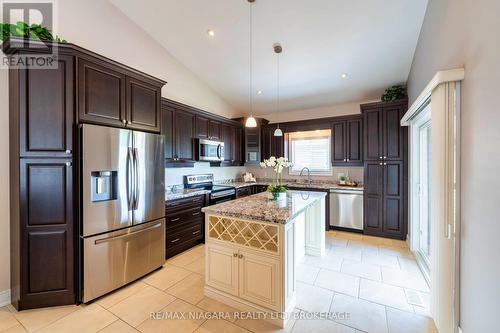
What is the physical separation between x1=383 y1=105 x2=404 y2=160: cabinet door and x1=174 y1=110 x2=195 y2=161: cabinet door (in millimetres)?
3644

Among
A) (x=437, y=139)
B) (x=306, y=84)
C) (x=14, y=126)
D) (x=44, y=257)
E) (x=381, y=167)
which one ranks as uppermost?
(x=306, y=84)

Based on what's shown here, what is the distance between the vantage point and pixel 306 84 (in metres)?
4.49

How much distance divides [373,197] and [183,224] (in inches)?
139

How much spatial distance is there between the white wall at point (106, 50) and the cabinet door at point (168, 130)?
0.50m

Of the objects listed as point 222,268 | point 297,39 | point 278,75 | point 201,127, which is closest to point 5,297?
point 222,268

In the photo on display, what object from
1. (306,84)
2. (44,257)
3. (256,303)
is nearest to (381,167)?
(306,84)

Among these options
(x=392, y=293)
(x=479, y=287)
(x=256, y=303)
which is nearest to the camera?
(x=479, y=287)

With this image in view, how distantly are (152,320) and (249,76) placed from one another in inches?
165

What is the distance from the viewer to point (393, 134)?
398 centimetres

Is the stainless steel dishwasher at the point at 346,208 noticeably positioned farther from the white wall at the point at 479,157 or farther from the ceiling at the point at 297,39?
the white wall at the point at 479,157

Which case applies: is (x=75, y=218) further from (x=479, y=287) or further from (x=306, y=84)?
(x=306, y=84)

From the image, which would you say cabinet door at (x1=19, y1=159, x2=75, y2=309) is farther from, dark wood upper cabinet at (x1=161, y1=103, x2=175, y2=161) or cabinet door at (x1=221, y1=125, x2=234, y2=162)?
cabinet door at (x1=221, y1=125, x2=234, y2=162)

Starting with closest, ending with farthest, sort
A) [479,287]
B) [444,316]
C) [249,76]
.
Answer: [479,287] < [444,316] < [249,76]

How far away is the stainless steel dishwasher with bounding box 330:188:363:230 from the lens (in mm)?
4328
